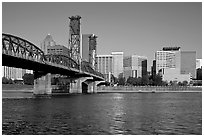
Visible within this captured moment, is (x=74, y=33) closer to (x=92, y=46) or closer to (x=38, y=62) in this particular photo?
(x=92, y=46)

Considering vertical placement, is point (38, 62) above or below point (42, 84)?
above

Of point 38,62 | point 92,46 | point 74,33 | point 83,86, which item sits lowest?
point 83,86

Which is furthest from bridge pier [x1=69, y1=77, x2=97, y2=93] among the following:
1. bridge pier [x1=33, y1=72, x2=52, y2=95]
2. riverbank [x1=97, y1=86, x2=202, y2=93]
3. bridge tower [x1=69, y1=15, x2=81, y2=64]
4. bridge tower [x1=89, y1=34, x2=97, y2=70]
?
bridge tower [x1=89, y1=34, x2=97, y2=70]

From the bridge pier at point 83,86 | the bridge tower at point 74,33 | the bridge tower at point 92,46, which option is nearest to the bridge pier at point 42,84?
the bridge pier at point 83,86

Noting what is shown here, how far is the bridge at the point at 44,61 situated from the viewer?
227 feet

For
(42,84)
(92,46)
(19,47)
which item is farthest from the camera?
(92,46)

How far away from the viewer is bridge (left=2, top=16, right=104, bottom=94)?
69119mm

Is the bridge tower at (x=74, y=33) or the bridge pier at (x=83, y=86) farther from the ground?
the bridge tower at (x=74, y=33)

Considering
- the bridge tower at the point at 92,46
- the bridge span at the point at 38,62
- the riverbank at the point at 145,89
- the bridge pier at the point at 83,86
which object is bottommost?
the riverbank at the point at 145,89

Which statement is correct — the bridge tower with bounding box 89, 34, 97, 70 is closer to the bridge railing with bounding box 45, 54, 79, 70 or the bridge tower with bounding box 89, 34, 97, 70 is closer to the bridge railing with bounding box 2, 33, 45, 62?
the bridge railing with bounding box 45, 54, 79, 70

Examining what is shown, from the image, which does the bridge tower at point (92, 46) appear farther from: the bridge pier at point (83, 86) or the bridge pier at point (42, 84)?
the bridge pier at point (42, 84)

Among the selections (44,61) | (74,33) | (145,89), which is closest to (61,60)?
(44,61)

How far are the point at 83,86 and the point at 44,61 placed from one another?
69203mm

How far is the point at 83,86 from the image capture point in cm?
15288
